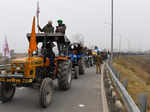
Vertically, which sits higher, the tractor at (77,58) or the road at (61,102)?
the tractor at (77,58)

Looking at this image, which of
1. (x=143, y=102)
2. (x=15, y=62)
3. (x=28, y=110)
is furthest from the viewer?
(x=15, y=62)

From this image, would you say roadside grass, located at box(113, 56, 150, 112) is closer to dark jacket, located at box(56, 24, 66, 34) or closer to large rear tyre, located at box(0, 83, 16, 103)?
dark jacket, located at box(56, 24, 66, 34)

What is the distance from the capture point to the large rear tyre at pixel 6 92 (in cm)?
662

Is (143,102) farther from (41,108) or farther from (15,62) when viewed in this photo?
(15,62)

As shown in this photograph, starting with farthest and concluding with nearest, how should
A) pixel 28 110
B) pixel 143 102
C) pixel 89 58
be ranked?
pixel 89 58
pixel 28 110
pixel 143 102

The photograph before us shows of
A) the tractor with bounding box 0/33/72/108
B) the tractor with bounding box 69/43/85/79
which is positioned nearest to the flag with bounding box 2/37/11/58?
the tractor with bounding box 69/43/85/79

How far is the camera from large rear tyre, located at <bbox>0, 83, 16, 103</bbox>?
6618 millimetres

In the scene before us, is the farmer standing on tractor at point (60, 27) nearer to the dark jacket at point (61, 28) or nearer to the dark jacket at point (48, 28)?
the dark jacket at point (61, 28)

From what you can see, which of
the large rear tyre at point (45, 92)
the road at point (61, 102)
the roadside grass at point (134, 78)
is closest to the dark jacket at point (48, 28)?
the road at point (61, 102)

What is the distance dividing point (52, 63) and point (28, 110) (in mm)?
2821

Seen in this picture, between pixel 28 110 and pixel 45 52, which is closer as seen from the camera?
pixel 28 110

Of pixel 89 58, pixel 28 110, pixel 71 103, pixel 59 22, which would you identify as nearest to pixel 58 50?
pixel 59 22

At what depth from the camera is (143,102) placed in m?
3.84

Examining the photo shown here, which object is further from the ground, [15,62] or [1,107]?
[15,62]
